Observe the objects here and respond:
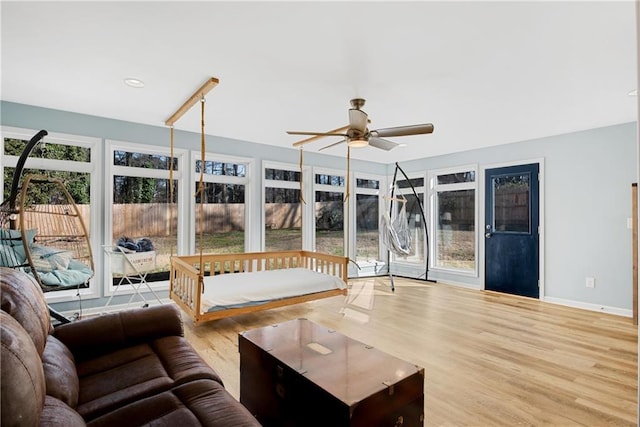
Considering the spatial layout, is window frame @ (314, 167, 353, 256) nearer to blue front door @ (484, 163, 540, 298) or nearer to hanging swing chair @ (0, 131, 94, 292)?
blue front door @ (484, 163, 540, 298)

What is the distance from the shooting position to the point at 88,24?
7.04ft

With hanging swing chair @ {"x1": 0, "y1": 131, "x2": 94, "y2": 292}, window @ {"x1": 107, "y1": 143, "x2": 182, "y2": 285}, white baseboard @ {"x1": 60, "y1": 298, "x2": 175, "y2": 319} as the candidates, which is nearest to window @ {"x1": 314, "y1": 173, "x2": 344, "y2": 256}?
window @ {"x1": 107, "y1": 143, "x2": 182, "y2": 285}

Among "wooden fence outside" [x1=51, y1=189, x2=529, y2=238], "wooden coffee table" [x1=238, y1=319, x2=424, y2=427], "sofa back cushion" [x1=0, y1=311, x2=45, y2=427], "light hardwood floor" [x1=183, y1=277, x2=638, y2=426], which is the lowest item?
"light hardwood floor" [x1=183, y1=277, x2=638, y2=426]

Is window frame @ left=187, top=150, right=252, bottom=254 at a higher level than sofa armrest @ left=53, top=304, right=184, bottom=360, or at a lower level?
higher

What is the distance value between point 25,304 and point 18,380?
0.80 m

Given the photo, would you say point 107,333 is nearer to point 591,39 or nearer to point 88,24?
point 88,24

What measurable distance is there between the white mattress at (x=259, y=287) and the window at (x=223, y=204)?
3.49 feet

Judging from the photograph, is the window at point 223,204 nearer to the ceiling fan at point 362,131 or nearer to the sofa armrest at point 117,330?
the ceiling fan at point 362,131

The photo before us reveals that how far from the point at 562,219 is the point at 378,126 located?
9.99 feet

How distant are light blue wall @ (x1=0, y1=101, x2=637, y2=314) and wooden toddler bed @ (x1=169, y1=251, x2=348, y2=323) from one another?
148 cm

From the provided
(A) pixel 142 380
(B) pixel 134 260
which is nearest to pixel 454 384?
(A) pixel 142 380

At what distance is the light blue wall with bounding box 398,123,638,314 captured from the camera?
4211 mm

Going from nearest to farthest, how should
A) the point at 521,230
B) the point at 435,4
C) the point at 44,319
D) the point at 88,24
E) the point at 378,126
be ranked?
the point at 44,319, the point at 435,4, the point at 88,24, the point at 378,126, the point at 521,230

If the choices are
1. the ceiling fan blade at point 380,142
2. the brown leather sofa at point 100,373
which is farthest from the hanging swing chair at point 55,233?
the ceiling fan blade at point 380,142
